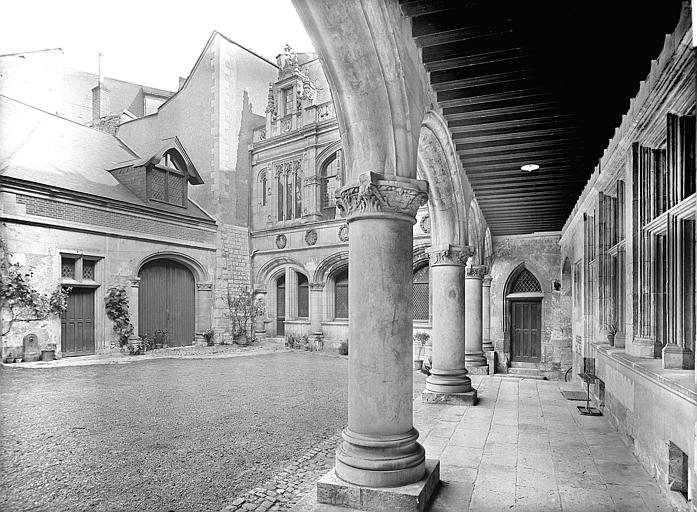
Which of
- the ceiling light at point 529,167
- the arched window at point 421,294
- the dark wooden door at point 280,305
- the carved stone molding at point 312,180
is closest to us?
the ceiling light at point 529,167

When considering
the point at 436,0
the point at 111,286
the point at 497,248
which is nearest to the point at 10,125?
the point at 111,286

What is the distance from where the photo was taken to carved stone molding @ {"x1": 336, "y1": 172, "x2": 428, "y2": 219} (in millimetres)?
3348

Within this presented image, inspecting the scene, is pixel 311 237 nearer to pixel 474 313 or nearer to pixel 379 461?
pixel 474 313

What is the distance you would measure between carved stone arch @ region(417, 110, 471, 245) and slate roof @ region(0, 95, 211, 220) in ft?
34.5

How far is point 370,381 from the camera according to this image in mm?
3328

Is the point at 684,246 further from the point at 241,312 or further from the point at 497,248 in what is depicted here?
the point at 241,312

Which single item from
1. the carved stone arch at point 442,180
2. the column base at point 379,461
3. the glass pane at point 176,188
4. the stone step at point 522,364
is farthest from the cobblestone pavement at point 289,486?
the glass pane at point 176,188

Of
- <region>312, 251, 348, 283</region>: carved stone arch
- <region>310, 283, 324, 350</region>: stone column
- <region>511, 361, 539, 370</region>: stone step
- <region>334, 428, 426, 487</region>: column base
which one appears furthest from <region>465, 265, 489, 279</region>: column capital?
<region>310, 283, 324, 350</region>: stone column

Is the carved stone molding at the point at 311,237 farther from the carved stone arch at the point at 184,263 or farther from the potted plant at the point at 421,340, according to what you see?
the potted plant at the point at 421,340

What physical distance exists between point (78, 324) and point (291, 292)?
280 inches

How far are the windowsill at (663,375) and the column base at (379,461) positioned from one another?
1.62 m

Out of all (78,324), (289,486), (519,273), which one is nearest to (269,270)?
(78,324)

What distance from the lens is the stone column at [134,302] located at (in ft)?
47.9

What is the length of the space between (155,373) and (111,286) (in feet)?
14.8
